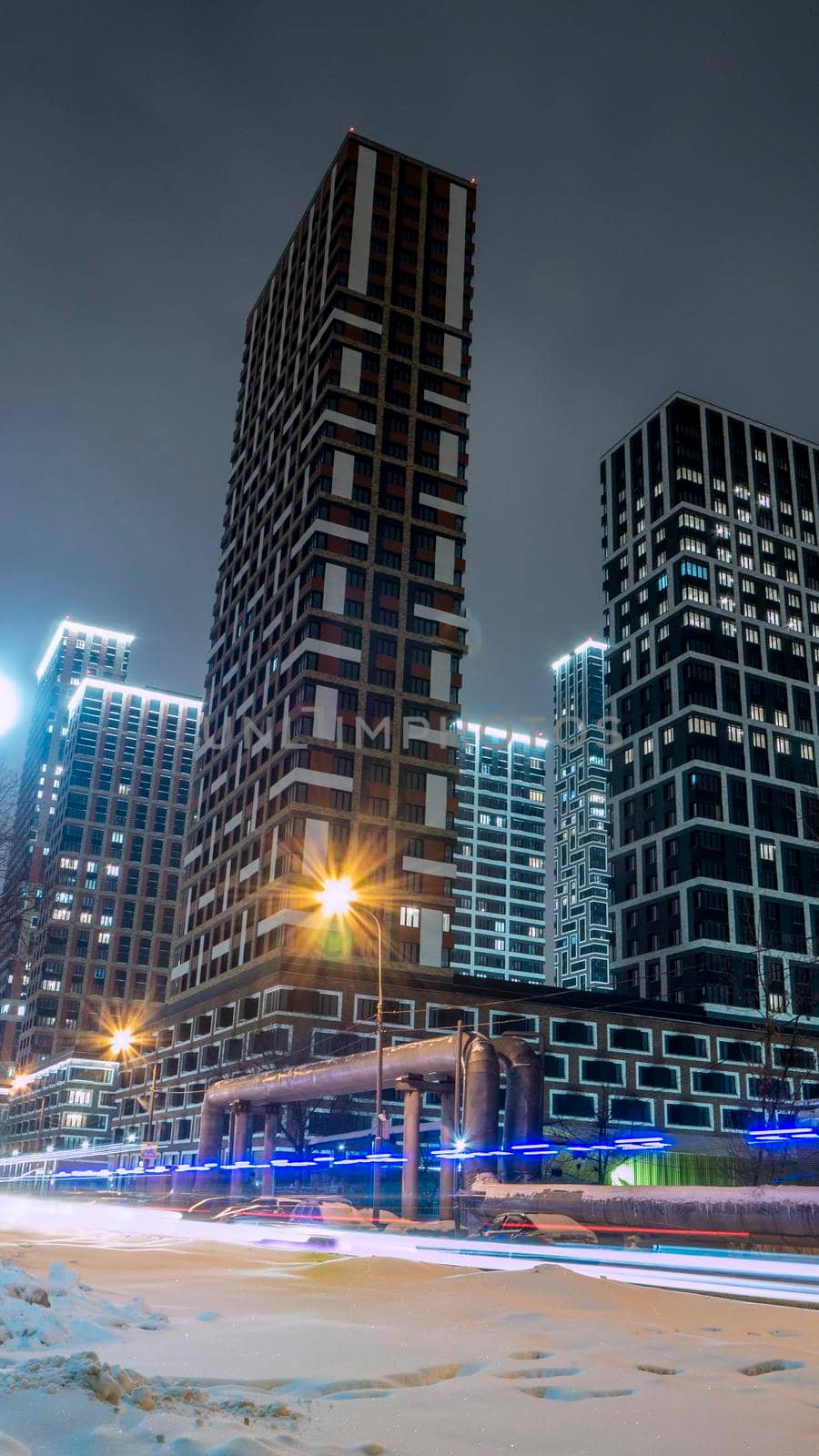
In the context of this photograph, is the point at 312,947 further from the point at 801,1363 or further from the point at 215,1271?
the point at 801,1363

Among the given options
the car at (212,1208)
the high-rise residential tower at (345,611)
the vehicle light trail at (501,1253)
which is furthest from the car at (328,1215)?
the high-rise residential tower at (345,611)

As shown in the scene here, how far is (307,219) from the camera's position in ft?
438

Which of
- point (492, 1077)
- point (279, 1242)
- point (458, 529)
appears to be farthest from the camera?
point (458, 529)

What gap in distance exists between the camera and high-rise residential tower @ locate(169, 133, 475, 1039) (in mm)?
99625

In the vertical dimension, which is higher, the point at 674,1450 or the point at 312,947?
the point at 312,947

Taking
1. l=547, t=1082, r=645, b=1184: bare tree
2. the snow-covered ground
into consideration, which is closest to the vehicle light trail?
the snow-covered ground

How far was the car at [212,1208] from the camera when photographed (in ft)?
134

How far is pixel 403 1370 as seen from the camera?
9250mm

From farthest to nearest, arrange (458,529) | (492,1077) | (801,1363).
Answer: (458,529) < (492,1077) < (801,1363)

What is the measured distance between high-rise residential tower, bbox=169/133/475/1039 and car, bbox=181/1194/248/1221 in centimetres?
4431

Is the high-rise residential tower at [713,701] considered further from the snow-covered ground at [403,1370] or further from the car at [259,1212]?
the snow-covered ground at [403,1370]

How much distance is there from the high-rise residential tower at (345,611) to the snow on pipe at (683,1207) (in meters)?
55.4

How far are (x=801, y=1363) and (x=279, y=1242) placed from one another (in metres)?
22.0

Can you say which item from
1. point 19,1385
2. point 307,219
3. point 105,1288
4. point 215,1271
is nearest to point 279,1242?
point 215,1271
